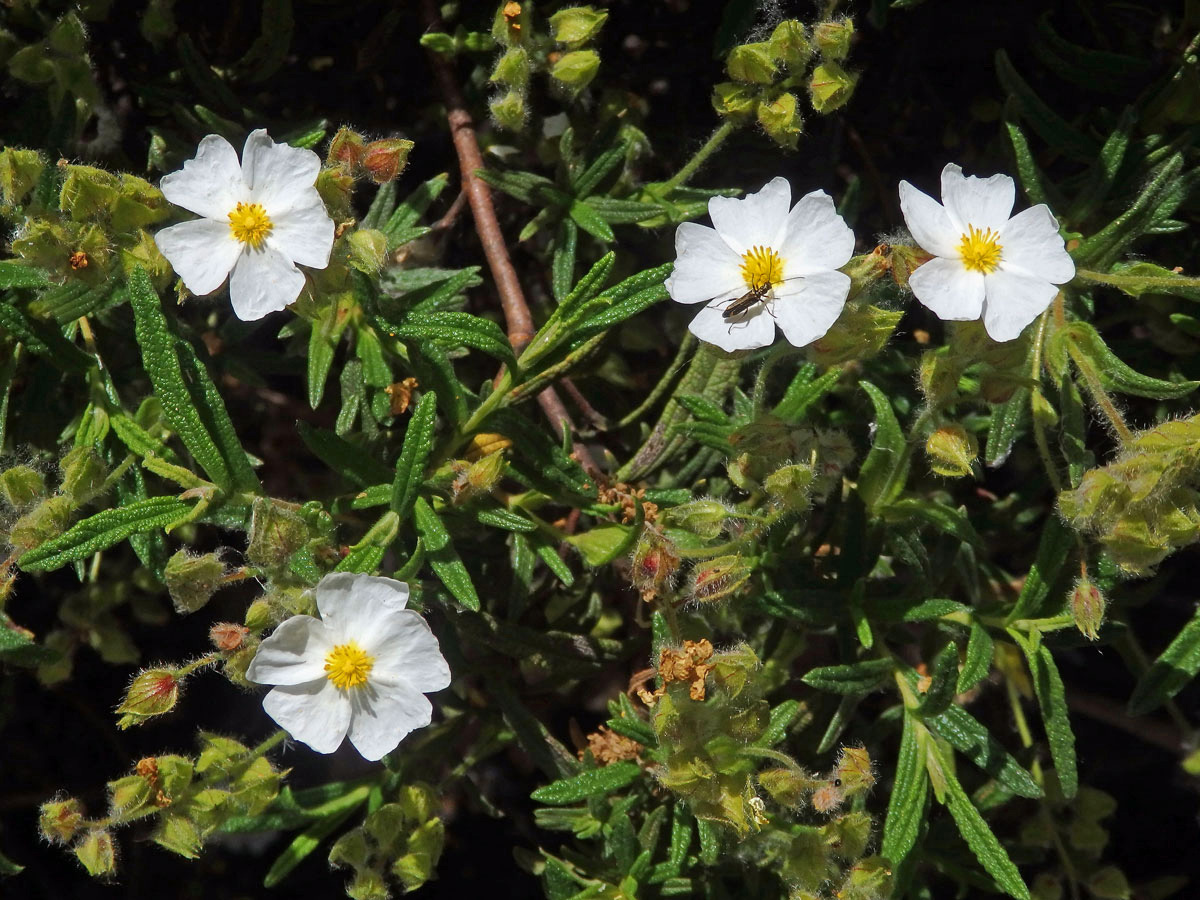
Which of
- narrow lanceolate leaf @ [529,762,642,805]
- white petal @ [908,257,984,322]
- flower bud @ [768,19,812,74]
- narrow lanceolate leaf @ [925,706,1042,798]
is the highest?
flower bud @ [768,19,812,74]

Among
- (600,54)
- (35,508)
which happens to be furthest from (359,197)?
(35,508)

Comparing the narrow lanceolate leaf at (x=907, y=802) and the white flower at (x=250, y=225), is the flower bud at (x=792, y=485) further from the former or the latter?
the white flower at (x=250, y=225)

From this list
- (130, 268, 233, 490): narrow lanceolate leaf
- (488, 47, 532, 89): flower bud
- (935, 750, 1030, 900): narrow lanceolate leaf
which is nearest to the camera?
(130, 268, 233, 490): narrow lanceolate leaf

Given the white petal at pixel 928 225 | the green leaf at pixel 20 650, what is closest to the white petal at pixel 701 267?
the white petal at pixel 928 225

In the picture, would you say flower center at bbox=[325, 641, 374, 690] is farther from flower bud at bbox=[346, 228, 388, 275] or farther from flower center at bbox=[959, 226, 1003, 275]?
flower center at bbox=[959, 226, 1003, 275]

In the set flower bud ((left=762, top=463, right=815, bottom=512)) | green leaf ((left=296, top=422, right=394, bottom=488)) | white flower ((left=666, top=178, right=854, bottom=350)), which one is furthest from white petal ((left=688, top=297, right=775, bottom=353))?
green leaf ((left=296, top=422, right=394, bottom=488))

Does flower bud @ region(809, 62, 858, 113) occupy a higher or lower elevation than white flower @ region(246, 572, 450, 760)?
higher

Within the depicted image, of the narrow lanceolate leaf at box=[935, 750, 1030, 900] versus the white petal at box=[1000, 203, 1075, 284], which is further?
the narrow lanceolate leaf at box=[935, 750, 1030, 900]
